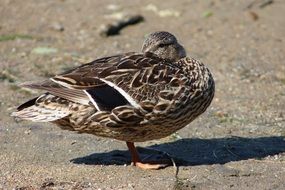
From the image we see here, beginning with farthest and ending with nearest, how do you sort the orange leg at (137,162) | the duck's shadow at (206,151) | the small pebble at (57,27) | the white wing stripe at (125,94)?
the small pebble at (57,27) → the duck's shadow at (206,151) → the orange leg at (137,162) → the white wing stripe at (125,94)

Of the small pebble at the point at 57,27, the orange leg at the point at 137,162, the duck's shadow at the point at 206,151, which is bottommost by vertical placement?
the small pebble at the point at 57,27

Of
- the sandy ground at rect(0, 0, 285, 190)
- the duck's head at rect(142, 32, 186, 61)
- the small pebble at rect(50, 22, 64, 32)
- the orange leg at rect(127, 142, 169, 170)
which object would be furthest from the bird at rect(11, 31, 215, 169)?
the small pebble at rect(50, 22, 64, 32)

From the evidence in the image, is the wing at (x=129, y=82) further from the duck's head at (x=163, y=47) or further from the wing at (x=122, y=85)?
the duck's head at (x=163, y=47)

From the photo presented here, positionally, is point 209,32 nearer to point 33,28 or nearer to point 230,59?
point 230,59

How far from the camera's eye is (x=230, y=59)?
1082cm

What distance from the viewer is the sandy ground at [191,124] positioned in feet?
21.7

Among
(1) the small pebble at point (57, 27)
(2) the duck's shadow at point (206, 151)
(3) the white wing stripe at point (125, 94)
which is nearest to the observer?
(3) the white wing stripe at point (125, 94)

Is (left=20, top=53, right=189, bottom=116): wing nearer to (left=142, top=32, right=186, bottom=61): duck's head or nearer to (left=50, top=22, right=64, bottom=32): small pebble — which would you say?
(left=142, top=32, right=186, bottom=61): duck's head

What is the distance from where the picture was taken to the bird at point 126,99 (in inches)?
259

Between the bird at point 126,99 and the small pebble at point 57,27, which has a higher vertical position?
the bird at point 126,99

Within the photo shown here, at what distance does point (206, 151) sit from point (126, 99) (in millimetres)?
1183

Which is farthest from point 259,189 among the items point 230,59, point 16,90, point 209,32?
point 209,32

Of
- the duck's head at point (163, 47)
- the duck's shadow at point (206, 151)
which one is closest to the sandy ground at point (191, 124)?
the duck's shadow at point (206, 151)

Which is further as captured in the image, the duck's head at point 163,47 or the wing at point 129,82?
the duck's head at point 163,47
